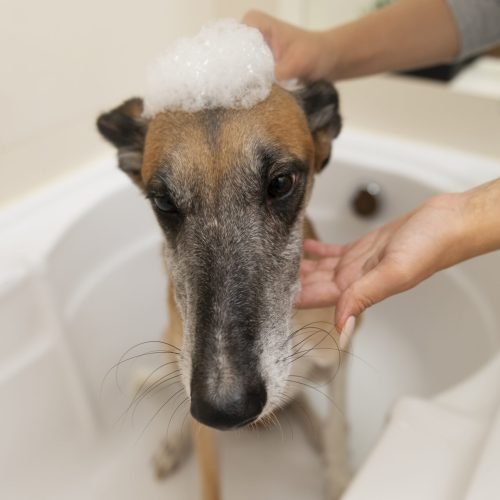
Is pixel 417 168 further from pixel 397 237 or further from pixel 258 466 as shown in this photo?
pixel 258 466

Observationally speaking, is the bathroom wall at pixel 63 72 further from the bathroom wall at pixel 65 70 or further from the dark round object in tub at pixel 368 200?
the dark round object in tub at pixel 368 200

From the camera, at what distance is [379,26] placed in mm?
1388

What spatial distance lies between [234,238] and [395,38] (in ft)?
2.63

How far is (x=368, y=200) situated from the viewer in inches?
66.6

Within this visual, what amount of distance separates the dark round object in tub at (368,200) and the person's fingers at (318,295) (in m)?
0.71

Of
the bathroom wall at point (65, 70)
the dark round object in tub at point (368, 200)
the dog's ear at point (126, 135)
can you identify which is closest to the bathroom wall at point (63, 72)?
the bathroom wall at point (65, 70)

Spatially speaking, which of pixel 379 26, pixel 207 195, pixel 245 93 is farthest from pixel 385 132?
pixel 207 195

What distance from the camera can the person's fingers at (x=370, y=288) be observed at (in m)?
0.83

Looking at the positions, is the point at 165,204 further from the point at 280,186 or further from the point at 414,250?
the point at 414,250

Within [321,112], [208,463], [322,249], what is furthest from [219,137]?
[208,463]

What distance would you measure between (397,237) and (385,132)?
1018 millimetres

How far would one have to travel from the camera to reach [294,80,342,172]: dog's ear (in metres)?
1.13

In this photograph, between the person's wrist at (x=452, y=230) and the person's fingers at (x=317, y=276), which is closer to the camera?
the person's wrist at (x=452, y=230)

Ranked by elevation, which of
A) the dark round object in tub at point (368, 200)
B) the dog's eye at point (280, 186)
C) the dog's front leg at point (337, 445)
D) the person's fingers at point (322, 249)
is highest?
the dog's eye at point (280, 186)
